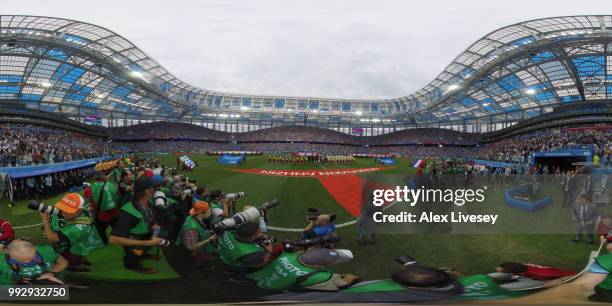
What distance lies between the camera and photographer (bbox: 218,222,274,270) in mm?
4707

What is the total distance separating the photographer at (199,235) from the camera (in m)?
4.96

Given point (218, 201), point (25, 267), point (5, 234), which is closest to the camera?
point (25, 267)

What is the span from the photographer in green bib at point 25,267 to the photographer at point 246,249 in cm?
255

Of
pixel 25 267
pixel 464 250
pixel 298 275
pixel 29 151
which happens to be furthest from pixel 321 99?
pixel 25 267

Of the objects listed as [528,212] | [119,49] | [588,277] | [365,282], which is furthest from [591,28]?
[119,49]

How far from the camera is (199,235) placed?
16.5 ft

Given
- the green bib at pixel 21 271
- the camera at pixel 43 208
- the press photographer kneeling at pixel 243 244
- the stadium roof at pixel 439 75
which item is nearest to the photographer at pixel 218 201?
the press photographer kneeling at pixel 243 244

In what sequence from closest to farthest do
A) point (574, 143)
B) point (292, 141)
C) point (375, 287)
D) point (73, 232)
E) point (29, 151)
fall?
point (73, 232), point (375, 287), point (29, 151), point (574, 143), point (292, 141)

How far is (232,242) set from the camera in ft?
15.7

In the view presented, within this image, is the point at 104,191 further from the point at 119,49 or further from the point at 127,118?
the point at 127,118

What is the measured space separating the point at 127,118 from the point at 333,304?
92505 mm

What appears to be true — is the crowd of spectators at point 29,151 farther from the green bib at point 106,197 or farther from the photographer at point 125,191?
the green bib at point 106,197

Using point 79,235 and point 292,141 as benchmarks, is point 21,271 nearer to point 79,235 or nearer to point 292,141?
point 79,235

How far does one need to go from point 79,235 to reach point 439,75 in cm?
5516
